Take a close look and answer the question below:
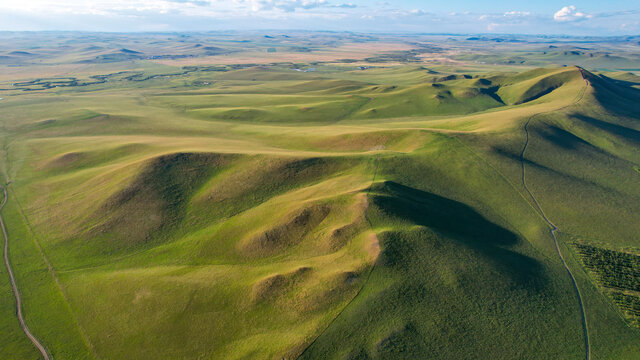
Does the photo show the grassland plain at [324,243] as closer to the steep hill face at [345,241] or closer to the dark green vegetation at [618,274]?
the steep hill face at [345,241]

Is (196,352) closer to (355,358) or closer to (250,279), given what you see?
(250,279)

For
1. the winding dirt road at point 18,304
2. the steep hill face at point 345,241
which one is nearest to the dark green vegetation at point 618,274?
the steep hill face at point 345,241

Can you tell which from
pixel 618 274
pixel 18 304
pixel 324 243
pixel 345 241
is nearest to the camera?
pixel 18 304

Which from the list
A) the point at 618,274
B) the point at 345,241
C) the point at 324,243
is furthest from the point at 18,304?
the point at 618,274

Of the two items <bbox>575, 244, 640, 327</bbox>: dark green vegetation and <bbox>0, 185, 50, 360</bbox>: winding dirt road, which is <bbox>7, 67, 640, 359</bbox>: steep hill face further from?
<bbox>0, 185, 50, 360</bbox>: winding dirt road

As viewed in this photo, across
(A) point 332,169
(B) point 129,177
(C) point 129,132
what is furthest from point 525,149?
(C) point 129,132

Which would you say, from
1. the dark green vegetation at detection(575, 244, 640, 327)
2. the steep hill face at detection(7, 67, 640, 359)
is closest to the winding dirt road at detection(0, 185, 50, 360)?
the steep hill face at detection(7, 67, 640, 359)

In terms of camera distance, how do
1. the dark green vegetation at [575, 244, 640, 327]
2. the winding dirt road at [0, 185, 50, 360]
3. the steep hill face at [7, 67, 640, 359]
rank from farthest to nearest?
the dark green vegetation at [575, 244, 640, 327], the winding dirt road at [0, 185, 50, 360], the steep hill face at [7, 67, 640, 359]

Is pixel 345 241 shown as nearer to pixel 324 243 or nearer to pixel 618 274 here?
pixel 324 243
